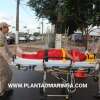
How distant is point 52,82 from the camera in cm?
1288

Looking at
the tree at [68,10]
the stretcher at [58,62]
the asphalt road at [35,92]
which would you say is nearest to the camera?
the stretcher at [58,62]

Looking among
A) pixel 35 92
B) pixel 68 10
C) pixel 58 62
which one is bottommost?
pixel 35 92

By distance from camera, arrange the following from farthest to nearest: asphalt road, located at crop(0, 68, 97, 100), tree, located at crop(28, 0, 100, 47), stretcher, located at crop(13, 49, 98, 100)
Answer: tree, located at crop(28, 0, 100, 47) → asphalt road, located at crop(0, 68, 97, 100) → stretcher, located at crop(13, 49, 98, 100)

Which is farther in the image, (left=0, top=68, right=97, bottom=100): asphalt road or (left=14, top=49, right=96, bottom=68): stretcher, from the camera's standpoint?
(left=0, top=68, right=97, bottom=100): asphalt road

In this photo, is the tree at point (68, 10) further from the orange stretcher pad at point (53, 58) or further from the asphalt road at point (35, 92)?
the orange stretcher pad at point (53, 58)


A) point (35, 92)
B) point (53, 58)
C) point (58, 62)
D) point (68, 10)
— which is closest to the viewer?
point (58, 62)

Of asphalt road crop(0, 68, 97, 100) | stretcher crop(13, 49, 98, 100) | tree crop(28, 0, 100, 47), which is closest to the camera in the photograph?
stretcher crop(13, 49, 98, 100)

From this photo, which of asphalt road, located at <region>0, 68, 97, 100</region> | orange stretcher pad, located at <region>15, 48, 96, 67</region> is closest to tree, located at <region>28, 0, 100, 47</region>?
asphalt road, located at <region>0, 68, 97, 100</region>

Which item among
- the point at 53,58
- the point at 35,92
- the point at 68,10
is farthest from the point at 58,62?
the point at 68,10

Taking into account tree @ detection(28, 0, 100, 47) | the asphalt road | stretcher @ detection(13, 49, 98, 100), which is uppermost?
tree @ detection(28, 0, 100, 47)

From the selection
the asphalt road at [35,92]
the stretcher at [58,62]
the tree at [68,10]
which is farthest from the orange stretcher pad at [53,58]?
the tree at [68,10]

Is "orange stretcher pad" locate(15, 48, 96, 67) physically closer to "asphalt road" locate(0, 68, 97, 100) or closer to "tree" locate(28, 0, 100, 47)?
"asphalt road" locate(0, 68, 97, 100)

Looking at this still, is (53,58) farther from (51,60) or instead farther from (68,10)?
(68,10)

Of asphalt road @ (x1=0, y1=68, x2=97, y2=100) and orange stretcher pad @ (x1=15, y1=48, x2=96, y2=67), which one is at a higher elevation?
orange stretcher pad @ (x1=15, y1=48, x2=96, y2=67)
